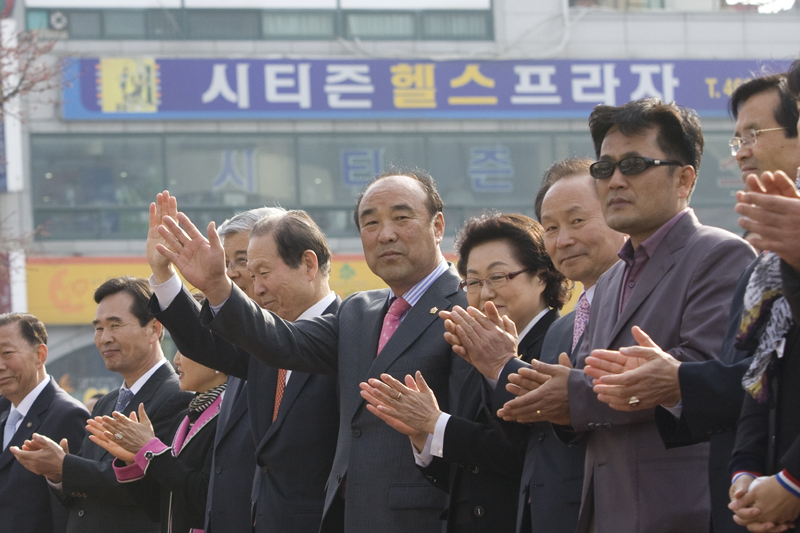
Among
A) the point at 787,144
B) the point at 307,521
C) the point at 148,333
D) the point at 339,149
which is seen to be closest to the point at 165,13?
the point at 339,149

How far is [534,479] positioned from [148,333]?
3095 mm

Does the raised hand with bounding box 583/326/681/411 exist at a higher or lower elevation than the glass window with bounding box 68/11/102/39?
lower

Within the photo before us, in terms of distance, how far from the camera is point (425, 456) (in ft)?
11.3

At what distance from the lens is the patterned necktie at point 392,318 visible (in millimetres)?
3850

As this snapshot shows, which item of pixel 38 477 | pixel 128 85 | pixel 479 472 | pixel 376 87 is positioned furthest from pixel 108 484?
pixel 376 87

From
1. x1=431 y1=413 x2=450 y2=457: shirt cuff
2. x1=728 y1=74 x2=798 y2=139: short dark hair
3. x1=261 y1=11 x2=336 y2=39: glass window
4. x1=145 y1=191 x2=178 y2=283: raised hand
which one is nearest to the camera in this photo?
x1=728 y1=74 x2=798 y2=139: short dark hair

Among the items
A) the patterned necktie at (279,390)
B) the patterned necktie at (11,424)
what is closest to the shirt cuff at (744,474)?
the patterned necktie at (279,390)

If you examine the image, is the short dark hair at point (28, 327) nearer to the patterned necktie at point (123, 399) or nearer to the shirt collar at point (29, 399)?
the shirt collar at point (29, 399)

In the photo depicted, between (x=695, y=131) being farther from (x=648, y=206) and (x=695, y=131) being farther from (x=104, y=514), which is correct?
(x=104, y=514)

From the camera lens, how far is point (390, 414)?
337 centimetres

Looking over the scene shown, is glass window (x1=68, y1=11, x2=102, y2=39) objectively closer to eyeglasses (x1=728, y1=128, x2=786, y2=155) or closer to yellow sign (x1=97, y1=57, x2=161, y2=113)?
yellow sign (x1=97, y1=57, x2=161, y2=113)

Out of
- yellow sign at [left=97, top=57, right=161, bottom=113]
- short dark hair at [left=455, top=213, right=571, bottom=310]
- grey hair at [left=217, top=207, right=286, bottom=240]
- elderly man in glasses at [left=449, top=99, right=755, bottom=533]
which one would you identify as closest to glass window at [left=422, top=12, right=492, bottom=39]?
yellow sign at [left=97, top=57, right=161, bottom=113]

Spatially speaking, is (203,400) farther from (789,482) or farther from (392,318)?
(789,482)

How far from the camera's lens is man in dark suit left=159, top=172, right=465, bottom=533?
3.51 m
